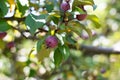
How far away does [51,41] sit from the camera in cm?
140

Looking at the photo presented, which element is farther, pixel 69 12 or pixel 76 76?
pixel 76 76

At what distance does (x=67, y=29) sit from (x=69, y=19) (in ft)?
0.13

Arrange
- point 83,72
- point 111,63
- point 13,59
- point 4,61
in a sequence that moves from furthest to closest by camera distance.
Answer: point 111,63, point 4,61, point 13,59, point 83,72

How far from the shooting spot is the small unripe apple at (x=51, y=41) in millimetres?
1411

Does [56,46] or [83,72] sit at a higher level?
[56,46]

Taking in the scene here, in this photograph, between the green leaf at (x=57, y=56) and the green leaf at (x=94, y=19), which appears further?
the green leaf at (x=94, y=19)

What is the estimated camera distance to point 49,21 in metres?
1.52

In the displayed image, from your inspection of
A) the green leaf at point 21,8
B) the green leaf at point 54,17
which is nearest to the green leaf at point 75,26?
the green leaf at point 54,17

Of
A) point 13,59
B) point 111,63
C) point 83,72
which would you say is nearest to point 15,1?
point 83,72

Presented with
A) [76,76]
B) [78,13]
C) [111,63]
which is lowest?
[111,63]

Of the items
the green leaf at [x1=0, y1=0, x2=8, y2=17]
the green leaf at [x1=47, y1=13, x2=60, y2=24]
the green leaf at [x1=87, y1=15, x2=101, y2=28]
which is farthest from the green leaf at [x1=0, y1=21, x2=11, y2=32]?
the green leaf at [x1=87, y1=15, x2=101, y2=28]

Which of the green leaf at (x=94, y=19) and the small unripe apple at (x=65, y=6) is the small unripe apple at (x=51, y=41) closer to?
the small unripe apple at (x=65, y=6)

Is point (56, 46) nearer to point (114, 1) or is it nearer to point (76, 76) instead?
point (76, 76)

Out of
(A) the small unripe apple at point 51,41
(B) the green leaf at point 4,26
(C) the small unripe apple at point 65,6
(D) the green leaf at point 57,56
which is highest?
(C) the small unripe apple at point 65,6
